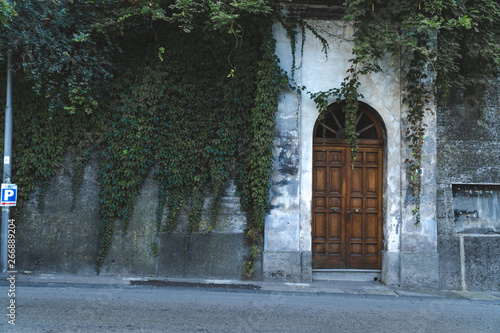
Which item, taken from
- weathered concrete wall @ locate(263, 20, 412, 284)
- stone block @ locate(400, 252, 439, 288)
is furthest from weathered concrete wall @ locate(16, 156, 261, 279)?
stone block @ locate(400, 252, 439, 288)

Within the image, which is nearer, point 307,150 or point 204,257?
point 204,257

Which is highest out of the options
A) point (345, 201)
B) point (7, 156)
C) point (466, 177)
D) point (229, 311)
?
point (7, 156)

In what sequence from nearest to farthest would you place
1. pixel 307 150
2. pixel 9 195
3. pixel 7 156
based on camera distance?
pixel 9 195 < pixel 7 156 < pixel 307 150

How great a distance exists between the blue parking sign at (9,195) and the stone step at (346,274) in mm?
6091

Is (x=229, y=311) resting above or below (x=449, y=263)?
below

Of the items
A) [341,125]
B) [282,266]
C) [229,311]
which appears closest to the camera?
[229,311]

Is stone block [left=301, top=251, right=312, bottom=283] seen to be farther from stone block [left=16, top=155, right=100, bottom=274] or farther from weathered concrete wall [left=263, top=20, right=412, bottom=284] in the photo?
stone block [left=16, top=155, right=100, bottom=274]

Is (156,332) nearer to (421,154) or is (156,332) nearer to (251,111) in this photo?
(251,111)

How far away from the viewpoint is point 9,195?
6.59 m

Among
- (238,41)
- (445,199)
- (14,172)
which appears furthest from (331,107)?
(14,172)

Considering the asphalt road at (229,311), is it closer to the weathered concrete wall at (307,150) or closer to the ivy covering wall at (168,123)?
the weathered concrete wall at (307,150)

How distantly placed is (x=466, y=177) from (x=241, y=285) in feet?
17.1

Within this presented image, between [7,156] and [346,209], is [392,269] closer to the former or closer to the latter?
[346,209]

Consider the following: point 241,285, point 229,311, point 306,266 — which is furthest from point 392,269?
point 229,311
